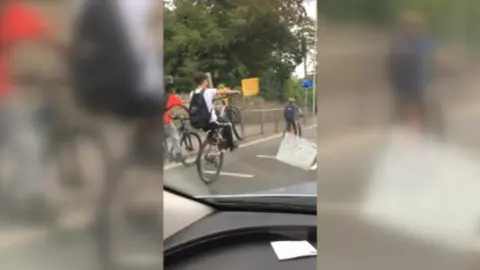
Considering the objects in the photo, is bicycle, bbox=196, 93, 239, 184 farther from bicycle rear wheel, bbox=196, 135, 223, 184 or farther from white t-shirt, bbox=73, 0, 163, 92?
white t-shirt, bbox=73, 0, 163, 92

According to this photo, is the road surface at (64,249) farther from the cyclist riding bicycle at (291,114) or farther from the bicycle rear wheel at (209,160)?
the bicycle rear wheel at (209,160)

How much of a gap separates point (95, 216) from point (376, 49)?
1.87 ft

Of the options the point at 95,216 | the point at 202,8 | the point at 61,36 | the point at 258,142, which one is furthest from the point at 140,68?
the point at 258,142

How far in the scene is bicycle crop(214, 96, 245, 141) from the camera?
191cm

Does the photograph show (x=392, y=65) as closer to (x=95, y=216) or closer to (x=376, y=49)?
(x=376, y=49)

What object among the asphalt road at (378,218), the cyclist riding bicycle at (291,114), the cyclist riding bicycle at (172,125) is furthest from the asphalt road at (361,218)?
the cyclist riding bicycle at (291,114)

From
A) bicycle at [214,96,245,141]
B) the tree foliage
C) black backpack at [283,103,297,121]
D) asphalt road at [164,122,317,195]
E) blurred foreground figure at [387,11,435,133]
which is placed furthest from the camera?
asphalt road at [164,122,317,195]

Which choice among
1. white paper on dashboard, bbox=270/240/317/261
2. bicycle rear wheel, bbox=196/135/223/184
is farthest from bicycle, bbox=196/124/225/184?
white paper on dashboard, bbox=270/240/317/261

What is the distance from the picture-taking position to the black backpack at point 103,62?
104 cm

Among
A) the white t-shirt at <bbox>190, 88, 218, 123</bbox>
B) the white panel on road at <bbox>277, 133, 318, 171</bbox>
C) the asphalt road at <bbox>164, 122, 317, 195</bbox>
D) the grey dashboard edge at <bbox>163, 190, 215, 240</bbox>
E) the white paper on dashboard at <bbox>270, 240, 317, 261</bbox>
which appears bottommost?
the white paper on dashboard at <bbox>270, 240, 317, 261</bbox>

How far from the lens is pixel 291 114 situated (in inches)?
72.2

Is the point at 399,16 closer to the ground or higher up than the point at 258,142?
higher up

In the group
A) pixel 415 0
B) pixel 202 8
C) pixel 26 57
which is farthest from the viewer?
pixel 202 8

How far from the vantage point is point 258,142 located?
6.61ft
